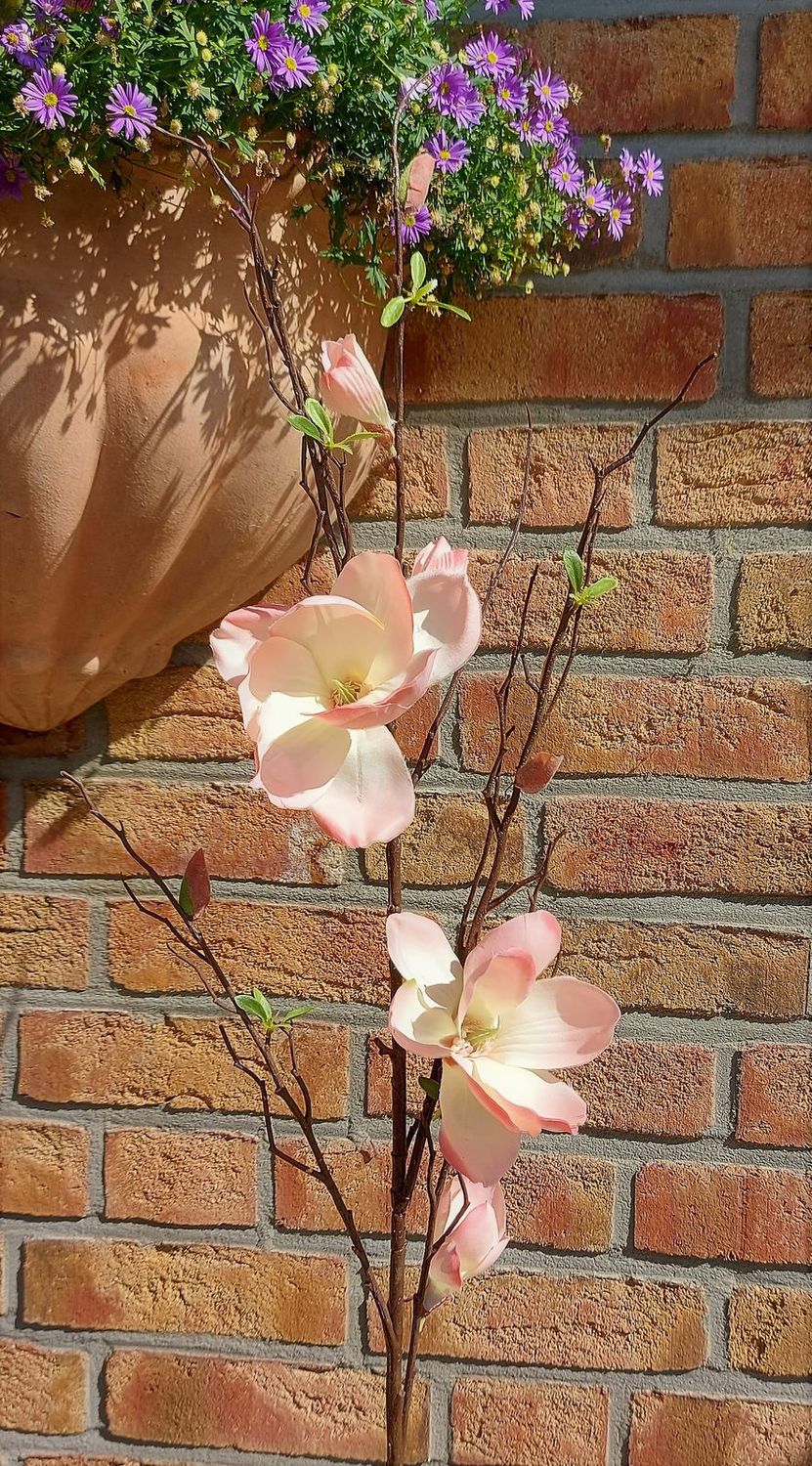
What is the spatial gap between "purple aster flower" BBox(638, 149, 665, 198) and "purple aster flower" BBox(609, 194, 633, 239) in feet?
0.05

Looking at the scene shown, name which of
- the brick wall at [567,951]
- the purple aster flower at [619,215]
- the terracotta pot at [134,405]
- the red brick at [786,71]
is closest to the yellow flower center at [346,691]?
the terracotta pot at [134,405]

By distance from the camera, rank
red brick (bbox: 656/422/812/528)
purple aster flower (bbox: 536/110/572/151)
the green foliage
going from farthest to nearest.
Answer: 1. red brick (bbox: 656/422/812/528)
2. purple aster flower (bbox: 536/110/572/151)
3. the green foliage

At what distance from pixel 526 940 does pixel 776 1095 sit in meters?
0.39

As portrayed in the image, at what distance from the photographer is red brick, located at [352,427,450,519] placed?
70 cm

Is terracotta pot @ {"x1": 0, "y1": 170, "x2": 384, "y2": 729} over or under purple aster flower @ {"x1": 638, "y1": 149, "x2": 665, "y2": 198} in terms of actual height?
under

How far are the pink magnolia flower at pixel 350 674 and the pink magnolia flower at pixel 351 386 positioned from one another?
66mm

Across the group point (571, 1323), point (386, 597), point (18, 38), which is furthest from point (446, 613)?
point (571, 1323)

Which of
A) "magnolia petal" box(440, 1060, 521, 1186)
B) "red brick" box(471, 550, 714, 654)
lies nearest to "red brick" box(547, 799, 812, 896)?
"red brick" box(471, 550, 714, 654)

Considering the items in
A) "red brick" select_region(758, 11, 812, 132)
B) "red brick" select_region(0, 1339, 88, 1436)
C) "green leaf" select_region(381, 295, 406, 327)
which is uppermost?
"red brick" select_region(758, 11, 812, 132)

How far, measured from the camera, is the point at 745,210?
674 mm

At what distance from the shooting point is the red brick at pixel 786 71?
66 centimetres

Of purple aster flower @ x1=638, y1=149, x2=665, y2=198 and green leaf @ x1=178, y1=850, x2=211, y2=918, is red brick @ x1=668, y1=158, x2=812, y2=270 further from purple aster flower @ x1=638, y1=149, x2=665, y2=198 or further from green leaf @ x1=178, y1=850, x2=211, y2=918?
green leaf @ x1=178, y1=850, x2=211, y2=918

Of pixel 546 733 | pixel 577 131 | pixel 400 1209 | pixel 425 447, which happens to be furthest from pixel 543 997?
pixel 577 131

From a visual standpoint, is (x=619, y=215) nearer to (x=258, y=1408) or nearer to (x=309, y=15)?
(x=309, y=15)
